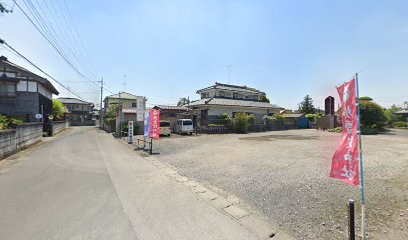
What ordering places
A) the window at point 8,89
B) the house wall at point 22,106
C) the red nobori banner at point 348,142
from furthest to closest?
the house wall at point 22,106 < the window at point 8,89 < the red nobori banner at point 348,142

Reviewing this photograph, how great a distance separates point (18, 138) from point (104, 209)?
36.9ft

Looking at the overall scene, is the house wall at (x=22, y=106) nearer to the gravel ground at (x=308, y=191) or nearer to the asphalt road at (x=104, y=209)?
the asphalt road at (x=104, y=209)

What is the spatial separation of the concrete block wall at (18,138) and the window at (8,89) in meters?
9.27

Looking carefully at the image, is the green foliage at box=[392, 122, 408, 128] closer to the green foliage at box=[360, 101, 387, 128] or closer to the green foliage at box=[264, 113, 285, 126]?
the green foliage at box=[360, 101, 387, 128]

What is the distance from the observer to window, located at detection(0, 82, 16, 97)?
800 inches

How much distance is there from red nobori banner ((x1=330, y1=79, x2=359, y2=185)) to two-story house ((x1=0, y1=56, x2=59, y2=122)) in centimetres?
2786

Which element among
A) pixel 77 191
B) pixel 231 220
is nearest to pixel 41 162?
pixel 77 191

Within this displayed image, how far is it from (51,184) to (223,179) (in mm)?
5101

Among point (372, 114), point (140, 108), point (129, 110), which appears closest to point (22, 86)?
point (129, 110)

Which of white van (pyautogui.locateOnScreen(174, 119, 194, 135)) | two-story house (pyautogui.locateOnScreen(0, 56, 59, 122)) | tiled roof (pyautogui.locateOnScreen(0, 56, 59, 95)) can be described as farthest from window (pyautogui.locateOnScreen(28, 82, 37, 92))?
white van (pyautogui.locateOnScreen(174, 119, 194, 135))

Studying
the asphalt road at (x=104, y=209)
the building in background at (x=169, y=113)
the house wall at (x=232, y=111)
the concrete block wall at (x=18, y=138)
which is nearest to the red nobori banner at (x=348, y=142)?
the asphalt road at (x=104, y=209)

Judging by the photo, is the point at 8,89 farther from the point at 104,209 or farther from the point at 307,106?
the point at 307,106

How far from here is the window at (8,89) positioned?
66.7 feet

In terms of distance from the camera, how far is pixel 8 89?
20.5 metres
